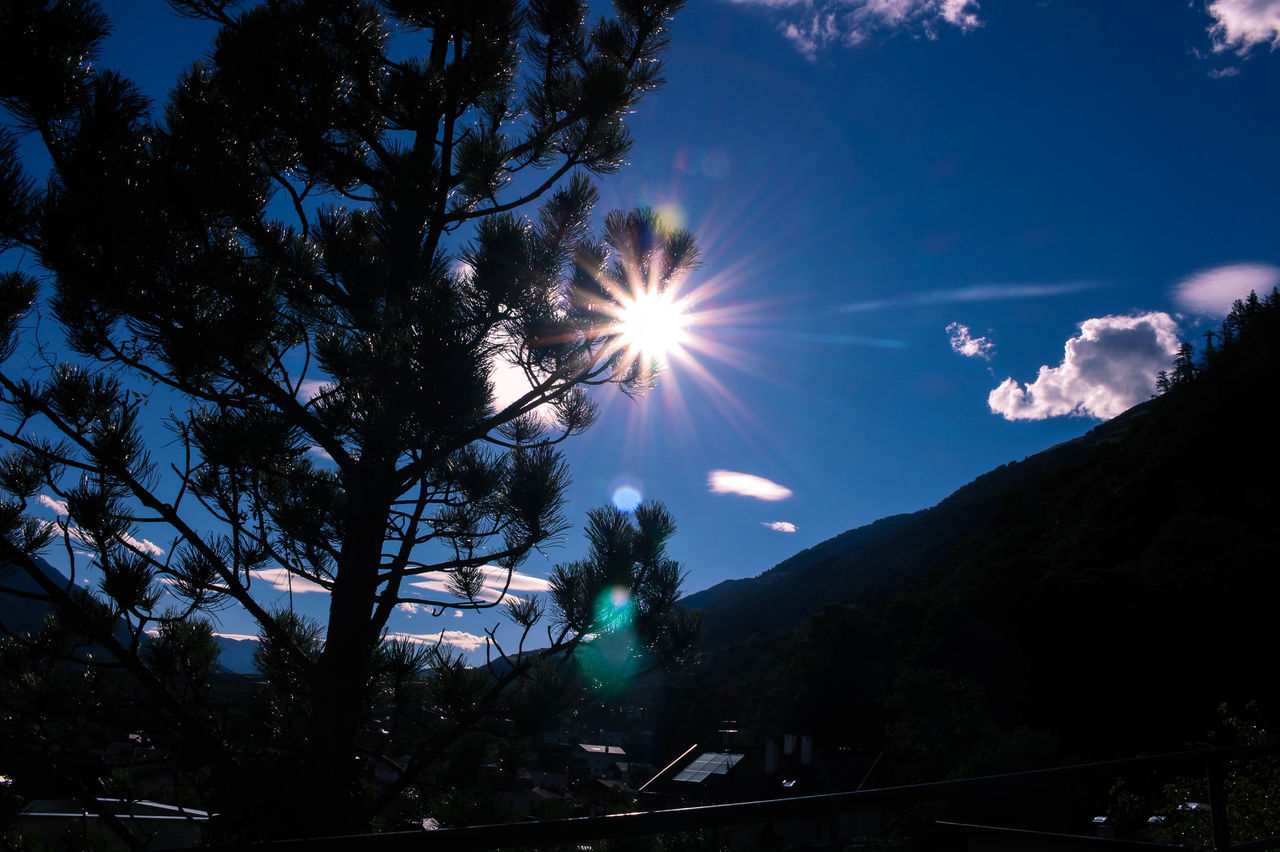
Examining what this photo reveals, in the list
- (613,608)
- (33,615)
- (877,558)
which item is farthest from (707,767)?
(877,558)

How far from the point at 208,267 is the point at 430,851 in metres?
2.01

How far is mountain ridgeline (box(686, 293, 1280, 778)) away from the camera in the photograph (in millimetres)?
20219

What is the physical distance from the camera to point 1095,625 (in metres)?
23.4

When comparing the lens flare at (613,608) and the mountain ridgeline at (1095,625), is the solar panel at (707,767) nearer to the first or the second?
the mountain ridgeline at (1095,625)

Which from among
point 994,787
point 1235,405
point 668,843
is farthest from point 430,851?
point 1235,405

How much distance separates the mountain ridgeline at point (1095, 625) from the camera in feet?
66.3

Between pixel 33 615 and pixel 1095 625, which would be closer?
pixel 33 615

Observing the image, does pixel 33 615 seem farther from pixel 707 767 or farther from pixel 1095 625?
pixel 1095 625

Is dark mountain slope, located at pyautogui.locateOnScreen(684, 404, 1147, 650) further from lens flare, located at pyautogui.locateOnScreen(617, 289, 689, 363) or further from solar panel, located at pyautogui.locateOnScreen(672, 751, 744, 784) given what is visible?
lens flare, located at pyautogui.locateOnScreen(617, 289, 689, 363)

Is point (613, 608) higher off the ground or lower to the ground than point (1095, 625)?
lower

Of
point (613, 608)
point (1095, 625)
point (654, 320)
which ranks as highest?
point (1095, 625)

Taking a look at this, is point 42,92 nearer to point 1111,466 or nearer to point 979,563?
point 979,563

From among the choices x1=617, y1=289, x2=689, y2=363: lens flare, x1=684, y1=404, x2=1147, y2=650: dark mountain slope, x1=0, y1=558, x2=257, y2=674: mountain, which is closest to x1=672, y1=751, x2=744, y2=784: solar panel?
x1=0, y1=558, x2=257, y2=674: mountain

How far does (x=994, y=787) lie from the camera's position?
56.4 inches
